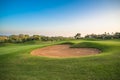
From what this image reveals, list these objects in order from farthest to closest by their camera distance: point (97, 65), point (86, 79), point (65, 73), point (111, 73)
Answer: point (97, 65), point (65, 73), point (111, 73), point (86, 79)

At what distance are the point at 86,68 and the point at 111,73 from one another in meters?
1.74

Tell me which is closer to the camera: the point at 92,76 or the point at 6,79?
the point at 92,76

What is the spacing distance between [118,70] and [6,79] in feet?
25.2

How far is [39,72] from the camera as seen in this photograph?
27.8 feet

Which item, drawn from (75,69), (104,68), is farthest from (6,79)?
(104,68)

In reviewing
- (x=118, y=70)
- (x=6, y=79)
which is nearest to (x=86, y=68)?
(x=118, y=70)

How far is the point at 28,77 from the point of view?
774cm

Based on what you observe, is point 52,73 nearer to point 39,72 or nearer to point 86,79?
point 39,72

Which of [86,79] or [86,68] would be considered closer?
[86,79]

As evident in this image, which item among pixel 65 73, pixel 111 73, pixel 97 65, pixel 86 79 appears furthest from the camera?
pixel 97 65

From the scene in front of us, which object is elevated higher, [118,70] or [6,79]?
[118,70]

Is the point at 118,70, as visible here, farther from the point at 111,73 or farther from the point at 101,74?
the point at 101,74

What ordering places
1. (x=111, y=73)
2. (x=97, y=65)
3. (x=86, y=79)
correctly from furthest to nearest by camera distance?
(x=97, y=65) < (x=111, y=73) < (x=86, y=79)

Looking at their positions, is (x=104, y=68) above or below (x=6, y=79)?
above
